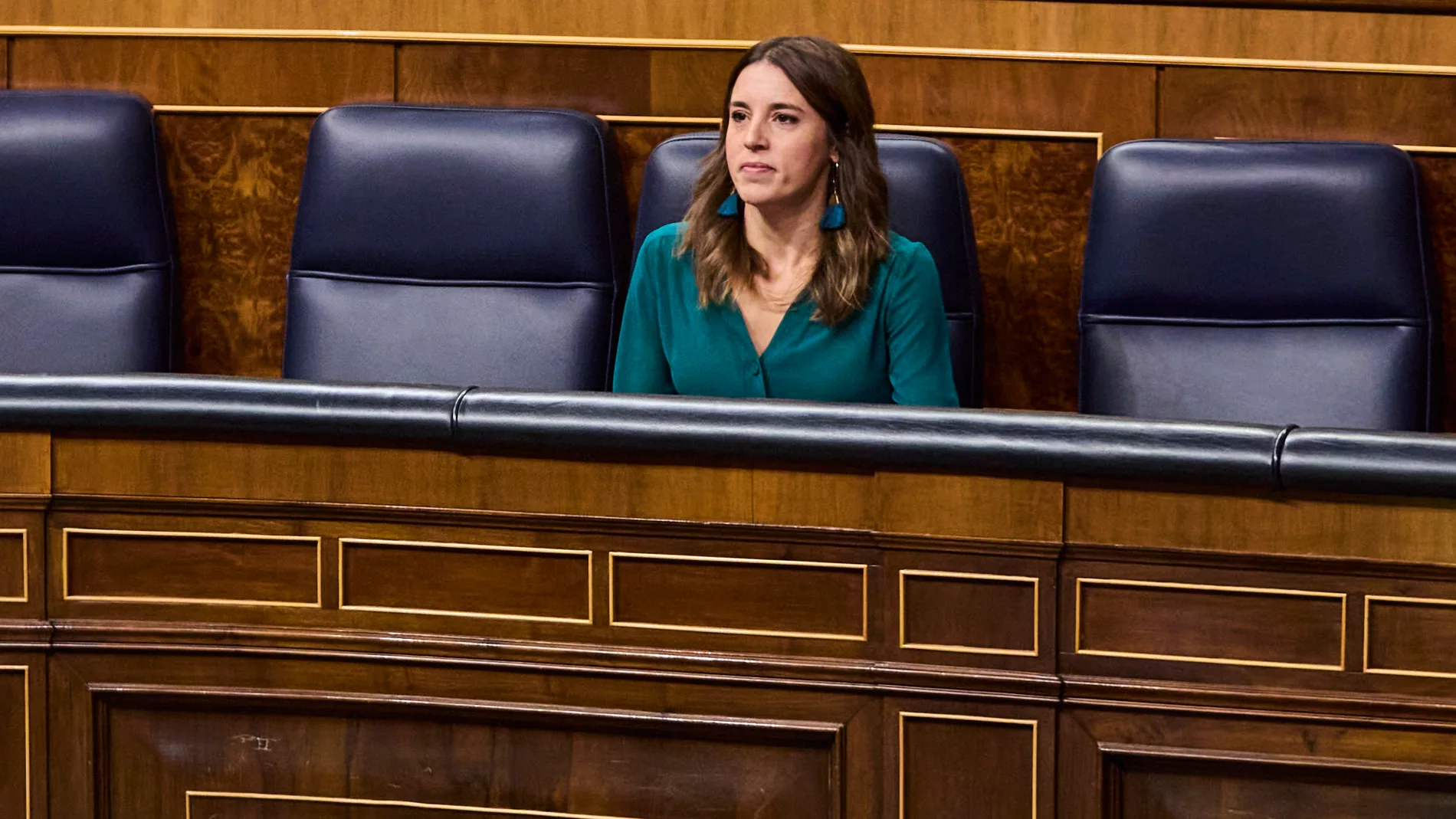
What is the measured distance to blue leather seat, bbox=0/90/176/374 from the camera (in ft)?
4.03

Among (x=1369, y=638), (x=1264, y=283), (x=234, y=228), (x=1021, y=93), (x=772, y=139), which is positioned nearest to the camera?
(x=1369, y=638)

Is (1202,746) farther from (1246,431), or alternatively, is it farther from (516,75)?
(516,75)

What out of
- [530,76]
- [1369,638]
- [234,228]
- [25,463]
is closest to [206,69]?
[234,228]

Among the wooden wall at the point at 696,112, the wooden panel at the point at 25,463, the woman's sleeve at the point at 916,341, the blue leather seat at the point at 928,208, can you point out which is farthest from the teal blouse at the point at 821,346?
the wooden panel at the point at 25,463

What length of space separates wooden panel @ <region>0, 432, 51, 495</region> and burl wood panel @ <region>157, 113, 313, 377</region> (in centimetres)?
51

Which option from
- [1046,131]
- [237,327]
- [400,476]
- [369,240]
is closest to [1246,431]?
[400,476]

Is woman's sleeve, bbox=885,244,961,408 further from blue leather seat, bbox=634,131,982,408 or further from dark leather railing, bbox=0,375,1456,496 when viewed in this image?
dark leather railing, bbox=0,375,1456,496

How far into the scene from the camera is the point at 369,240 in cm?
119

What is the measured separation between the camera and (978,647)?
2.34 feet

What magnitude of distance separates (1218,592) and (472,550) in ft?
1.03

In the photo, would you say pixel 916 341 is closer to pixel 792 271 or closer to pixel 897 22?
pixel 792 271

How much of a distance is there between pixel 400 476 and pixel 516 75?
58cm

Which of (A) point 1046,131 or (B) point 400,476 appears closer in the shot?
(B) point 400,476

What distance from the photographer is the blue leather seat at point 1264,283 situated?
3.63 ft
